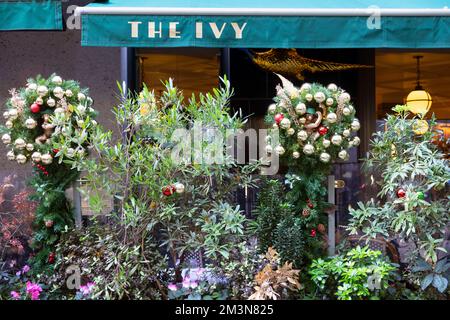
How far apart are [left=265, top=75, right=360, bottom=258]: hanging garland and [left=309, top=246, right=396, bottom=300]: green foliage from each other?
259mm

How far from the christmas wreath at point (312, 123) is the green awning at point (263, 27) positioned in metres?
0.64

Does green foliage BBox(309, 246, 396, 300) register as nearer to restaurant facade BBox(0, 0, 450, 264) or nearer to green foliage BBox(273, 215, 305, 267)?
green foliage BBox(273, 215, 305, 267)

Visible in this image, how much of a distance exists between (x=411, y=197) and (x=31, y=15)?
4061 mm

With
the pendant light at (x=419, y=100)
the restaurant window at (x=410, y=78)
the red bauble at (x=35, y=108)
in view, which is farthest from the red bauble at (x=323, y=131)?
the pendant light at (x=419, y=100)

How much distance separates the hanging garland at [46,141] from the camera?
15.3 ft

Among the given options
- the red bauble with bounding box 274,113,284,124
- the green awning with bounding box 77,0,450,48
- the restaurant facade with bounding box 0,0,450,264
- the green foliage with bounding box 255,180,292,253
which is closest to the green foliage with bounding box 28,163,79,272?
the restaurant facade with bounding box 0,0,450,264

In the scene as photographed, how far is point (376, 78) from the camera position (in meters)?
7.85

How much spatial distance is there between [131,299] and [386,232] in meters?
2.32

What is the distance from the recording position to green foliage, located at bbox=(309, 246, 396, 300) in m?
4.34

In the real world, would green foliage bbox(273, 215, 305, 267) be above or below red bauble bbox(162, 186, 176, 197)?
below
